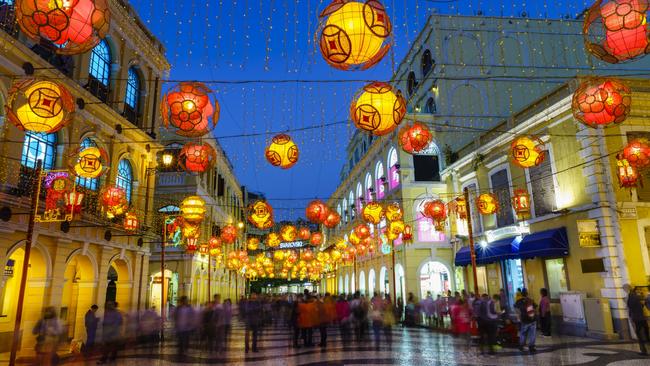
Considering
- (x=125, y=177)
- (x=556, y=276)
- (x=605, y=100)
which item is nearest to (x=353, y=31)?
(x=605, y=100)

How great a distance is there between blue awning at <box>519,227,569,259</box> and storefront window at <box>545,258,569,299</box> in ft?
1.87

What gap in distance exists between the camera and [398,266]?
1101 inches

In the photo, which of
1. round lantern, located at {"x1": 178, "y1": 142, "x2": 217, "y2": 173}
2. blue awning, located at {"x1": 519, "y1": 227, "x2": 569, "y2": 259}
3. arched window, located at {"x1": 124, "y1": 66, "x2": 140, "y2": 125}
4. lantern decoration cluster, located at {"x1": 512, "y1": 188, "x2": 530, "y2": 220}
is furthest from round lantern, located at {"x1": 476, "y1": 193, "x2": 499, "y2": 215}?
arched window, located at {"x1": 124, "y1": 66, "x2": 140, "y2": 125}

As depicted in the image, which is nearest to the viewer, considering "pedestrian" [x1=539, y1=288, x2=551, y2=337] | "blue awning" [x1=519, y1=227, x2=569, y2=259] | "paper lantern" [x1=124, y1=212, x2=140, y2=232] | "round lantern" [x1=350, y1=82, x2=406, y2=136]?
"round lantern" [x1=350, y1=82, x2=406, y2=136]

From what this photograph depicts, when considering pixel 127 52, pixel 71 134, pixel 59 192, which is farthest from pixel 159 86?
pixel 59 192

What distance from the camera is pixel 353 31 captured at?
589 centimetres

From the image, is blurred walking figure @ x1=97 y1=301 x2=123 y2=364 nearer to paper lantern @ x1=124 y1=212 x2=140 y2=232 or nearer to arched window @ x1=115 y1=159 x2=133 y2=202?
paper lantern @ x1=124 y1=212 x2=140 y2=232

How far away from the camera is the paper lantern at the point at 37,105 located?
7.54 metres

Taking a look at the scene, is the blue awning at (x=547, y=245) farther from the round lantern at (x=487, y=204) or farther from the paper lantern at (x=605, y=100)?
the paper lantern at (x=605, y=100)

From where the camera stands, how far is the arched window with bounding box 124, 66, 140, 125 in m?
20.3

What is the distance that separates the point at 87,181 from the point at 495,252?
16878mm

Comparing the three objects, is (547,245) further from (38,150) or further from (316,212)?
(38,150)

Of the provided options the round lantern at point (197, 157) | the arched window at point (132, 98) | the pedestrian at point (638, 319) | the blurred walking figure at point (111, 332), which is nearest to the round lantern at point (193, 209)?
the round lantern at point (197, 157)

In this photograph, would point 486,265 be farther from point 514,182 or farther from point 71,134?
→ point 71,134
